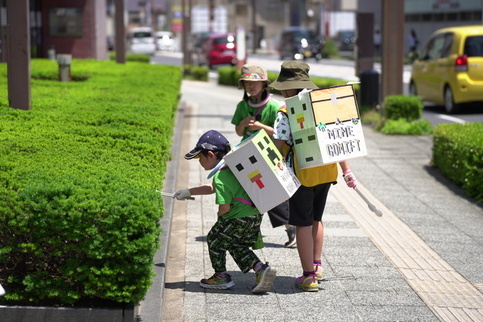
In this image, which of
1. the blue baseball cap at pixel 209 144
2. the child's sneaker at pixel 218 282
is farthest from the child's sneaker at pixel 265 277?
the blue baseball cap at pixel 209 144

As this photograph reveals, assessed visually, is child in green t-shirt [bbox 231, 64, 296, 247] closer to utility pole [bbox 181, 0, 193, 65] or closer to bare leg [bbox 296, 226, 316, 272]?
bare leg [bbox 296, 226, 316, 272]

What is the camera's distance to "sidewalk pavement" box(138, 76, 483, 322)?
5935 mm

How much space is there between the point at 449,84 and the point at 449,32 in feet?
3.52

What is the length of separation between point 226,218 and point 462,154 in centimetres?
492

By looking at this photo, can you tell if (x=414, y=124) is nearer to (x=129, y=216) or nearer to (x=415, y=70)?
(x=415, y=70)

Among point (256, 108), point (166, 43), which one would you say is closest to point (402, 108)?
point (256, 108)

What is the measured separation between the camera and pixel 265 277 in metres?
6.12

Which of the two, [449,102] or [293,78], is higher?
[293,78]

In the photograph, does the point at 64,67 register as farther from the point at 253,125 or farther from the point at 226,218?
the point at 226,218

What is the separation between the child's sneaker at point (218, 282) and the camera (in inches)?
248

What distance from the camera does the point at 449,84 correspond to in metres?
18.1

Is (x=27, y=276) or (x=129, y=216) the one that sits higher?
(x=129, y=216)

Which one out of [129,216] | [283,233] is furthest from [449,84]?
[129,216]

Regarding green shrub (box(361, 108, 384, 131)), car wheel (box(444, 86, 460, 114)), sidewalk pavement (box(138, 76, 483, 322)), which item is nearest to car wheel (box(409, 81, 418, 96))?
car wheel (box(444, 86, 460, 114))
